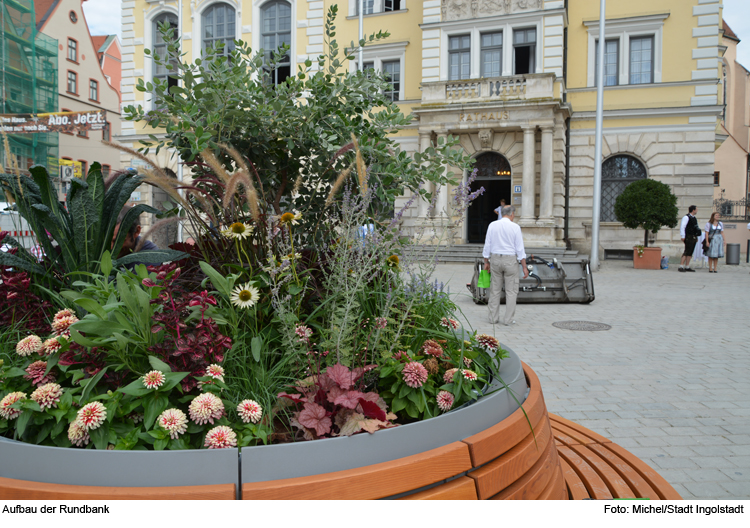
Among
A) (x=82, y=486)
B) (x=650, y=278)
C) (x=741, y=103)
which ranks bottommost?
(x=650, y=278)

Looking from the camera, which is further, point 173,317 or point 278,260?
point 278,260

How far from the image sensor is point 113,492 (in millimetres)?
1252

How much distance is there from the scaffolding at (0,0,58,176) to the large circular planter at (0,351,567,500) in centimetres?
3320

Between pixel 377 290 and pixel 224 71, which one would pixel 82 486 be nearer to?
pixel 377 290

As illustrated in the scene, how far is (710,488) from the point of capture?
307 centimetres

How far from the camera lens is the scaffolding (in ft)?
98.3

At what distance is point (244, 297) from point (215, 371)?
28 centimetres

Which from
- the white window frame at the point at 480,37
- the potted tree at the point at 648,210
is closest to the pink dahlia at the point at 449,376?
the potted tree at the point at 648,210

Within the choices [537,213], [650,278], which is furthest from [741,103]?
[650,278]

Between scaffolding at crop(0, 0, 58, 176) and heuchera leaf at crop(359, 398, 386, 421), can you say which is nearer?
heuchera leaf at crop(359, 398, 386, 421)

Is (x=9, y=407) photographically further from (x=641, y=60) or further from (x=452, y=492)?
(x=641, y=60)

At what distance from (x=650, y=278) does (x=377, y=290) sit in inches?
616

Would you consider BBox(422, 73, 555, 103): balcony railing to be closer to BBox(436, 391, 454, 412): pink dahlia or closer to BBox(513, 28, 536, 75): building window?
BBox(513, 28, 536, 75): building window

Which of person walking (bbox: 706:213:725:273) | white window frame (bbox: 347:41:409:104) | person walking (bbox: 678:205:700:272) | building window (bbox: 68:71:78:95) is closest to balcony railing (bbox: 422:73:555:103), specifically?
white window frame (bbox: 347:41:409:104)
